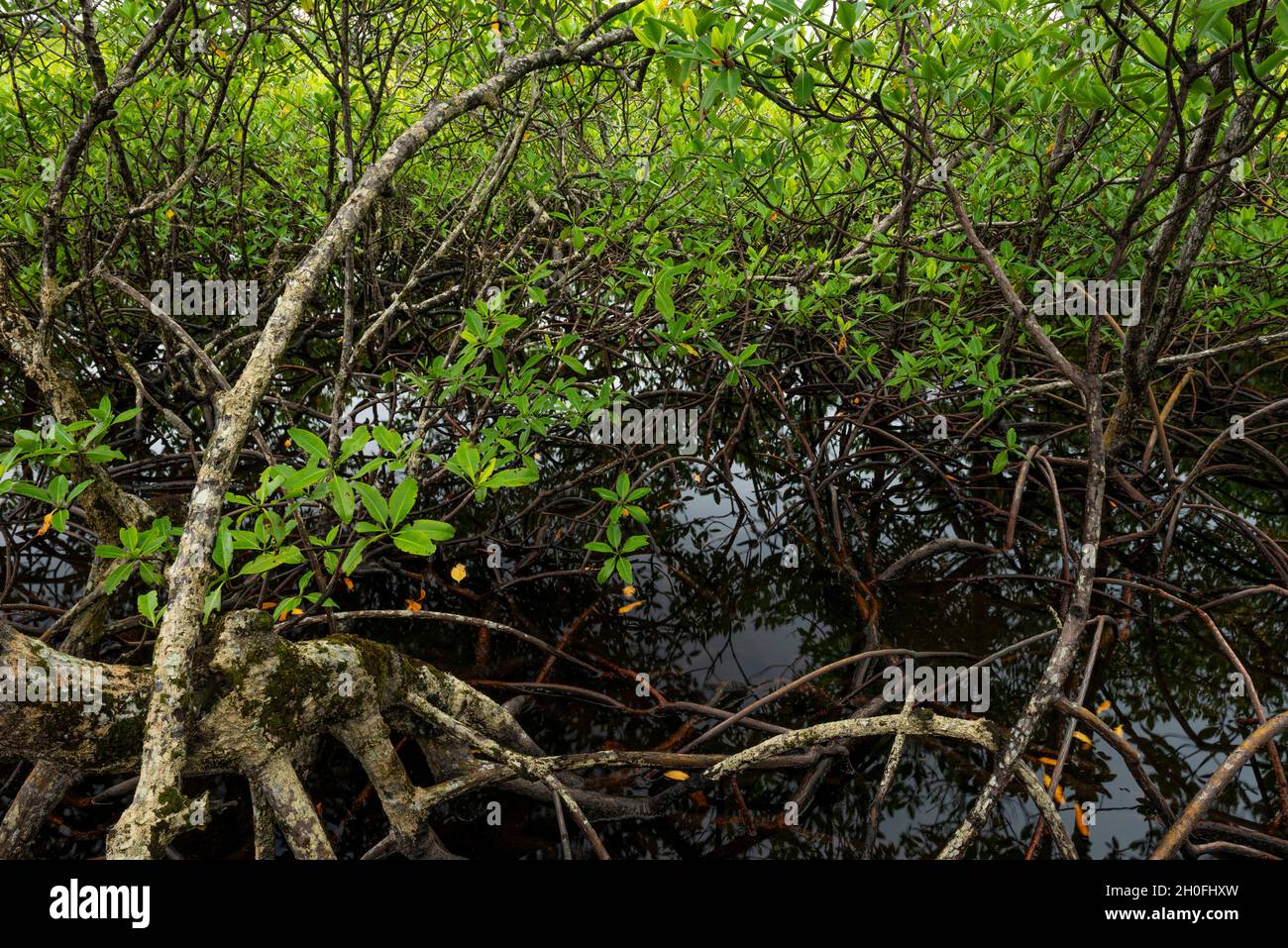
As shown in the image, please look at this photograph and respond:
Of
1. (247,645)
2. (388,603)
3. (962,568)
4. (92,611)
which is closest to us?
(247,645)

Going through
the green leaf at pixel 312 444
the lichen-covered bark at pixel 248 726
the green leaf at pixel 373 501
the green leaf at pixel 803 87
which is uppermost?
the green leaf at pixel 803 87

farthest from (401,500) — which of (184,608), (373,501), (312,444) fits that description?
(184,608)

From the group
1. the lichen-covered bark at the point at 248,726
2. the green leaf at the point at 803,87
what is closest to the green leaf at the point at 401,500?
the lichen-covered bark at the point at 248,726

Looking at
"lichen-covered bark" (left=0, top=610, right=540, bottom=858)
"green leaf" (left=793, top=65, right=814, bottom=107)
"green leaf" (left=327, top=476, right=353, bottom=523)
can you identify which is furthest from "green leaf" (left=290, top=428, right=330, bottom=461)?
"green leaf" (left=793, top=65, right=814, bottom=107)

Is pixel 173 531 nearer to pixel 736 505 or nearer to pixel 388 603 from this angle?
pixel 388 603

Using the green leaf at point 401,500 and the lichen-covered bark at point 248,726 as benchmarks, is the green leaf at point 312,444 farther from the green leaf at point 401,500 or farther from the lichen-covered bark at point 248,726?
the lichen-covered bark at point 248,726

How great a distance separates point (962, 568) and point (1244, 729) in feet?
3.78

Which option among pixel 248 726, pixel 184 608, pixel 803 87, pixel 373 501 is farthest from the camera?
pixel 803 87

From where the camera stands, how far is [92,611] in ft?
6.58

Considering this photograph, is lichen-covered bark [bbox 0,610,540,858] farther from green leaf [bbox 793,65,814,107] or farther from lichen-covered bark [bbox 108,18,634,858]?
green leaf [bbox 793,65,814,107]

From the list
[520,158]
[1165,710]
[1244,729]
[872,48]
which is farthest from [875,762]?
[520,158]

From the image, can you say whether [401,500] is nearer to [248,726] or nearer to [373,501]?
[373,501]

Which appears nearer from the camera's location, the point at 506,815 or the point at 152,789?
the point at 152,789

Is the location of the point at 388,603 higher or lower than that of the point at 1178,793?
higher
